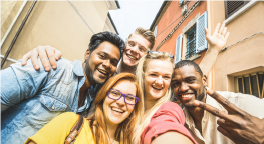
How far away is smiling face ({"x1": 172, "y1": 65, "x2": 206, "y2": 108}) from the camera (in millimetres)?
1932

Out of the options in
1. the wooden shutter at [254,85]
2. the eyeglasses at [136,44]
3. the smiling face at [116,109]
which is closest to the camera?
the smiling face at [116,109]

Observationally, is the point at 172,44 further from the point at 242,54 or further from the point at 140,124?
the point at 140,124

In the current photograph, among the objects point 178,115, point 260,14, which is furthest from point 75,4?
point 260,14

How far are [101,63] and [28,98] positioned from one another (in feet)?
3.35

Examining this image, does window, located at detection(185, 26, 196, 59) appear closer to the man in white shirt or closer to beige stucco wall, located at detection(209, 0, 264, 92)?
beige stucco wall, located at detection(209, 0, 264, 92)

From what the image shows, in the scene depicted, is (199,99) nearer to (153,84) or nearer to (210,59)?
(153,84)

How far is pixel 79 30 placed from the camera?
4.46 meters

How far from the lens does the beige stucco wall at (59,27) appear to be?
2.54m

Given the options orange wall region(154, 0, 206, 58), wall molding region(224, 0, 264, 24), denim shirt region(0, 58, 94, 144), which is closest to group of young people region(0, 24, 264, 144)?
denim shirt region(0, 58, 94, 144)

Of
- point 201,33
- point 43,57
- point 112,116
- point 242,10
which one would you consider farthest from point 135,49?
point 201,33

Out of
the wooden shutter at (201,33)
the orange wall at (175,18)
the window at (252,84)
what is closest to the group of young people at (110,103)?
the window at (252,84)

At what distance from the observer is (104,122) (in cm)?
156

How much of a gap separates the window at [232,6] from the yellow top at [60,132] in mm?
4722

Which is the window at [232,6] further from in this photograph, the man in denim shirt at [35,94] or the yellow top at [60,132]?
the yellow top at [60,132]
